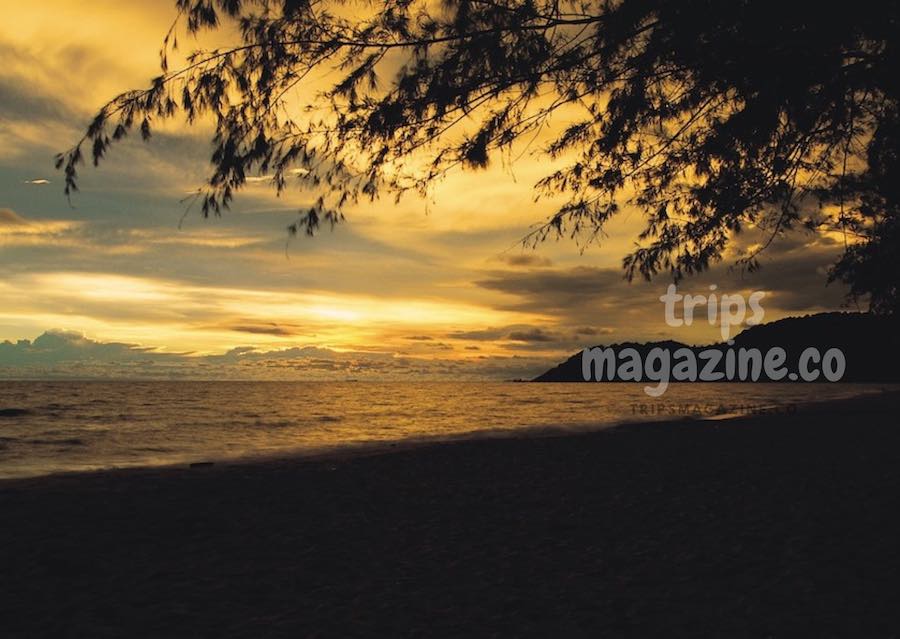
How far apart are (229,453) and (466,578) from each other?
44.1ft

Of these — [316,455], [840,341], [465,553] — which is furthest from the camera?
[840,341]

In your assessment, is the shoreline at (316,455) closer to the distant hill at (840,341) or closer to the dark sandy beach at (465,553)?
the dark sandy beach at (465,553)

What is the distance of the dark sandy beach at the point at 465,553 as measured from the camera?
3.87 meters

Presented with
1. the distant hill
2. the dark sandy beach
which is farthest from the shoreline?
the distant hill

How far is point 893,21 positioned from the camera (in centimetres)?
516

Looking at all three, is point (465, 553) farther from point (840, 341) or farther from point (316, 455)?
point (840, 341)

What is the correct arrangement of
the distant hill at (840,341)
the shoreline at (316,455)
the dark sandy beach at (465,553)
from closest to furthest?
the dark sandy beach at (465,553), the shoreline at (316,455), the distant hill at (840,341)

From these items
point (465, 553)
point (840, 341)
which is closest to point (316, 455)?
point (465, 553)

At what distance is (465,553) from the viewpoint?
526cm

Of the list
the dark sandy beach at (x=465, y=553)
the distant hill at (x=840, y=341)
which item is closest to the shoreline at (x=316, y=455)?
the dark sandy beach at (x=465, y=553)

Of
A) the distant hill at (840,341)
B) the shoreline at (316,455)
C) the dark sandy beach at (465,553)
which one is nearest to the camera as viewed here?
the dark sandy beach at (465,553)

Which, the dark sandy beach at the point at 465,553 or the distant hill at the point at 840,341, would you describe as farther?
the distant hill at the point at 840,341

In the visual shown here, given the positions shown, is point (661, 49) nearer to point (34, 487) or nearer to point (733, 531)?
point (733, 531)

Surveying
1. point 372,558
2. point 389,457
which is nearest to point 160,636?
point 372,558
